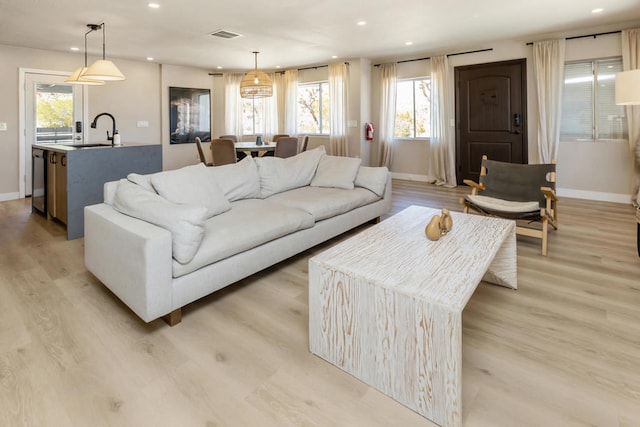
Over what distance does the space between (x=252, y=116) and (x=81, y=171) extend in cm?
554

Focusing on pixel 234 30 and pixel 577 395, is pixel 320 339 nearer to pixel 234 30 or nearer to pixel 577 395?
pixel 577 395

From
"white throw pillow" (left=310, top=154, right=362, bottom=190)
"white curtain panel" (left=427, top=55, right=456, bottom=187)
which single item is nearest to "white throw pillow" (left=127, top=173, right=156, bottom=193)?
"white throw pillow" (left=310, top=154, right=362, bottom=190)

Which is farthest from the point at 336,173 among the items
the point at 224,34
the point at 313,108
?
the point at 313,108

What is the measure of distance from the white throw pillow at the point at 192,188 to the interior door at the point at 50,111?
4976mm

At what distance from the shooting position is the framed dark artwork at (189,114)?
804 centimetres

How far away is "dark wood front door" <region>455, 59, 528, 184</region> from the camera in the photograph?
618 cm

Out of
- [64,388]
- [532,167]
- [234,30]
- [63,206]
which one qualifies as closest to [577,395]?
[64,388]

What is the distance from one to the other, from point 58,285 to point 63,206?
1773 mm

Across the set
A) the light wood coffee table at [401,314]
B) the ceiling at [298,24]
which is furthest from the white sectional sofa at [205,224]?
the ceiling at [298,24]

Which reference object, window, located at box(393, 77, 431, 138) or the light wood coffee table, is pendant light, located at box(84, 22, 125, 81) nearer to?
the light wood coffee table

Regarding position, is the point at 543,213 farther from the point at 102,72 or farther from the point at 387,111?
the point at 387,111

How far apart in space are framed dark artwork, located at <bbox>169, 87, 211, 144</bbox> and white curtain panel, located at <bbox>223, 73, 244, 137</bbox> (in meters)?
0.40

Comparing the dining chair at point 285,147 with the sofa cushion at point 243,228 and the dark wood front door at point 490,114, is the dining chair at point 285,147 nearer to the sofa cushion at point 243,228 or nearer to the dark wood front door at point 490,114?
the sofa cushion at point 243,228

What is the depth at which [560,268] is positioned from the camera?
9.70ft
